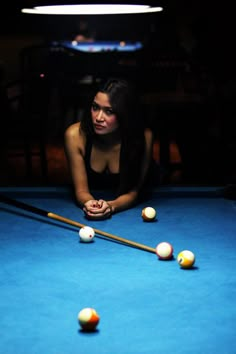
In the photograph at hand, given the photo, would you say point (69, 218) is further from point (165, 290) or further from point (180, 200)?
point (165, 290)

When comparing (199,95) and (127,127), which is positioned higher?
(127,127)

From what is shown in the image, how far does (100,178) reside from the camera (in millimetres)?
3822

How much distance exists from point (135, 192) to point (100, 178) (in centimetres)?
30

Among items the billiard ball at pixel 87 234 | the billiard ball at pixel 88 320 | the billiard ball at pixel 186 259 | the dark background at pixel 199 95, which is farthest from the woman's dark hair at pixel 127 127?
the dark background at pixel 199 95

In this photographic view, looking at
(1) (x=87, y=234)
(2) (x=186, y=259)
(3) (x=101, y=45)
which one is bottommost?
(3) (x=101, y=45)

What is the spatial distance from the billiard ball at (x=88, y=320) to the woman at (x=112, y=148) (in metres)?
1.57

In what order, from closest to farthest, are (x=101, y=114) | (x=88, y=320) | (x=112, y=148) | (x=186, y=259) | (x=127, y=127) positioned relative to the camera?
(x=88, y=320), (x=186, y=259), (x=101, y=114), (x=127, y=127), (x=112, y=148)

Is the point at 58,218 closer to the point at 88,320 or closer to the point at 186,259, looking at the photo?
the point at 186,259

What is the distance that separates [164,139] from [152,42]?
10.8 ft

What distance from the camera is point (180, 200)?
3.55 m

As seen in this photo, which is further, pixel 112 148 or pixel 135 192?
pixel 112 148

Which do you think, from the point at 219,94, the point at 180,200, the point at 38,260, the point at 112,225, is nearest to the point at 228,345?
the point at 38,260

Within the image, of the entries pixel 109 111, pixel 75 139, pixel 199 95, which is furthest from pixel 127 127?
pixel 199 95

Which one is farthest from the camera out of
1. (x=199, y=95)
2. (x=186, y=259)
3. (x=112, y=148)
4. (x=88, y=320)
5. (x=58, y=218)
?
(x=199, y=95)
